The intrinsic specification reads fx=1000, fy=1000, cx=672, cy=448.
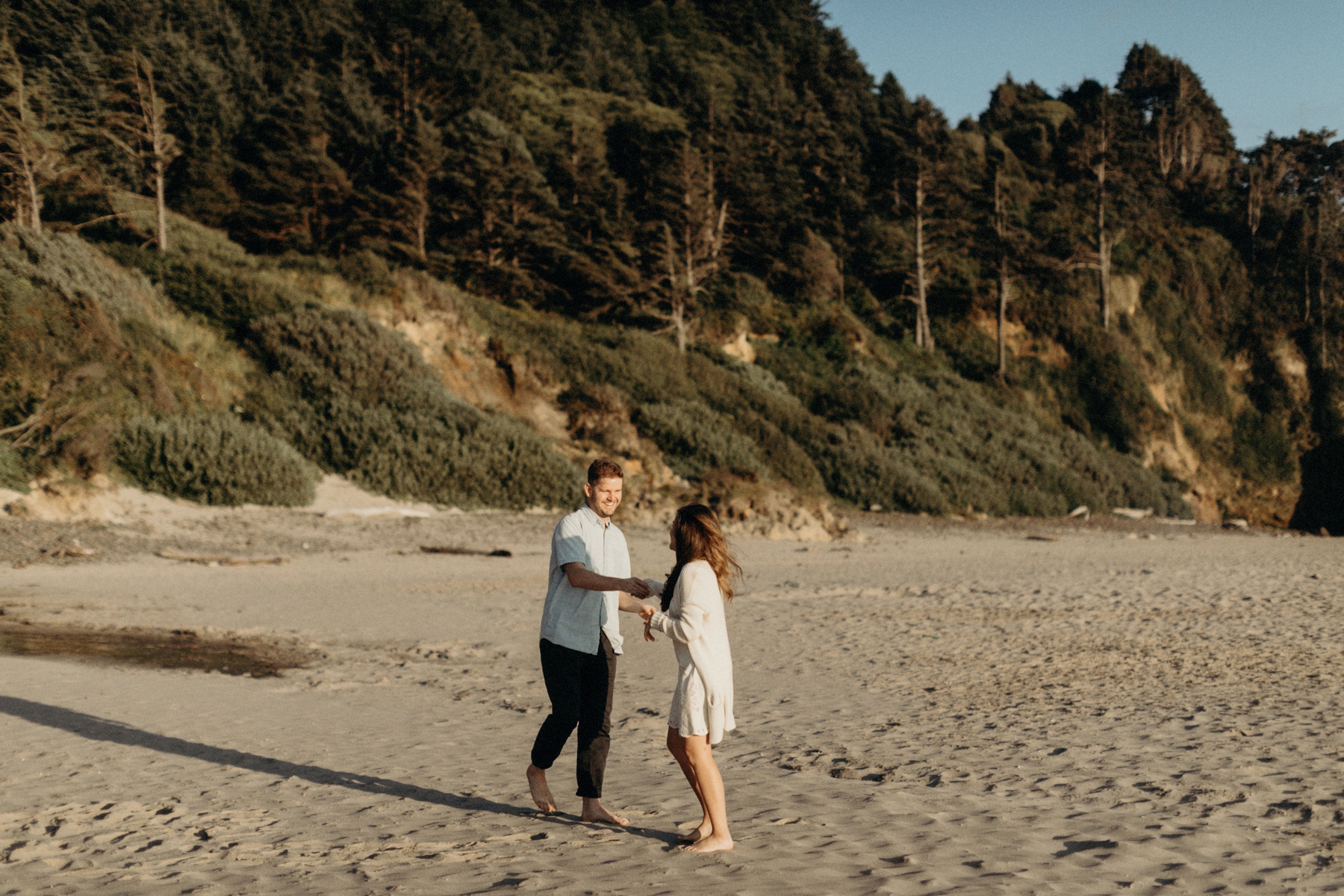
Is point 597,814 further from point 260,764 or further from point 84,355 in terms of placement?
point 84,355

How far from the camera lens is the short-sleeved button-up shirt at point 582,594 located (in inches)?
173

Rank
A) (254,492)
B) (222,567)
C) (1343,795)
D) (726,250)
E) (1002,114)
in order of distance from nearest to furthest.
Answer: (1343,795), (222,567), (254,492), (726,250), (1002,114)

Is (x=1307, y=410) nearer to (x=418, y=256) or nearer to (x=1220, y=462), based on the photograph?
(x=1220, y=462)

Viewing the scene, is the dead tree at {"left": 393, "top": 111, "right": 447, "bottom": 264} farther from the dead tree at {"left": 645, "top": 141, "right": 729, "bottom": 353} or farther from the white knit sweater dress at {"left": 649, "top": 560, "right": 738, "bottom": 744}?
the white knit sweater dress at {"left": 649, "top": 560, "right": 738, "bottom": 744}

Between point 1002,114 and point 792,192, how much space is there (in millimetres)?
33093

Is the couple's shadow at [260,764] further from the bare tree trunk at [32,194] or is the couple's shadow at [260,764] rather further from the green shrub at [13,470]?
the bare tree trunk at [32,194]

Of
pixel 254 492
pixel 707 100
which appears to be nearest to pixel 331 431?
pixel 254 492

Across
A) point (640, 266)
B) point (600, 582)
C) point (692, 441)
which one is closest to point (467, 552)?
point (692, 441)

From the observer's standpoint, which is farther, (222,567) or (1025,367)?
(1025,367)

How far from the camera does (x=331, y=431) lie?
→ 69.3 ft

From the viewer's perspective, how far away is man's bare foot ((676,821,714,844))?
13.8 feet

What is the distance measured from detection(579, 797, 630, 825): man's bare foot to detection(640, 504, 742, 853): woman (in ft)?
1.75

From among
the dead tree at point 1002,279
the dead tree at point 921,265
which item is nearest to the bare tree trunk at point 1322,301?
the dead tree at point 1002,279

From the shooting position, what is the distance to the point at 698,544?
4.08 meters
